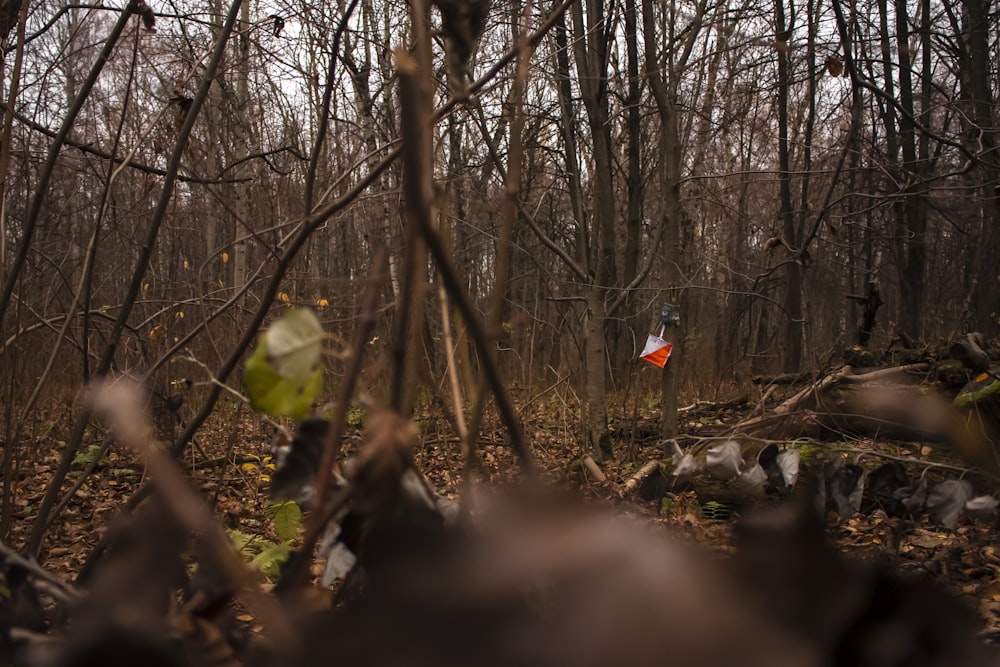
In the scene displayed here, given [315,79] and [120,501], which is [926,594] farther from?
[120,501]

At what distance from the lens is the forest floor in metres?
3.07

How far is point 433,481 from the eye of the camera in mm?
4570

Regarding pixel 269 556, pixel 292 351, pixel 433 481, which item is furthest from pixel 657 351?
pixel 292 351

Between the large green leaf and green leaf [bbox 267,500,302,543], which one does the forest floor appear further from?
the large green leaf

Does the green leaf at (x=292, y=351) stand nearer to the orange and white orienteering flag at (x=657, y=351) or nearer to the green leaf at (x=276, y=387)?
the green leaf at (x=276, y=387)

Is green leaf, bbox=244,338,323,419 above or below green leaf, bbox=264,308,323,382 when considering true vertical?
below

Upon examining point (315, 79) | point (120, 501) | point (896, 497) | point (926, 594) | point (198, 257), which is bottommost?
point (120, 501)

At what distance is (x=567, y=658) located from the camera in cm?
28

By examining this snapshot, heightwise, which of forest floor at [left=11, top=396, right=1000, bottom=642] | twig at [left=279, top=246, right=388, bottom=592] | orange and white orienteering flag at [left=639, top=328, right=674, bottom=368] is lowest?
forest floor at [left=11, top=396, right=1000, bottom=642]

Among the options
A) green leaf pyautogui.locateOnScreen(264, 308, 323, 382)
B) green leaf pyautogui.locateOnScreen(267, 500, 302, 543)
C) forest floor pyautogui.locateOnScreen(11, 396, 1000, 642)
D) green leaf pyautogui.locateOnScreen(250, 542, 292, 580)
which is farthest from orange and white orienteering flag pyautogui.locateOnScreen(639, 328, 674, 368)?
green leaf pyautogui.locateOnScreen(264, 308, 323, 382)

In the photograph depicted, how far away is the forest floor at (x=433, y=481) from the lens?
3.07 meters

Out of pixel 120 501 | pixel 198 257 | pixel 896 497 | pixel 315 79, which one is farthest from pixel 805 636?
pixel 198 257

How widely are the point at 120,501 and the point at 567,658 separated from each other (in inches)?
207

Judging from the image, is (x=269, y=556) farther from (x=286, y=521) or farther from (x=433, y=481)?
(x=433, y=481)
